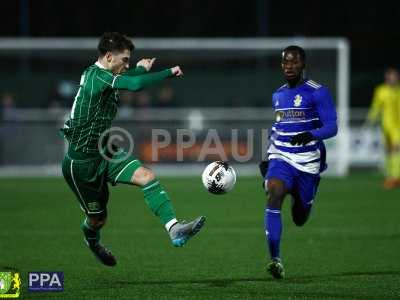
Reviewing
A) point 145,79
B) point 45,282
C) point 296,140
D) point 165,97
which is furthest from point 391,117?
point 45,282

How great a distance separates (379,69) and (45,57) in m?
10.3

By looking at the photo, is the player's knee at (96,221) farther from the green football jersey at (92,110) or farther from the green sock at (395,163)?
the green sock at (395,163)

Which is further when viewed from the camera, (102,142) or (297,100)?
(297,100)

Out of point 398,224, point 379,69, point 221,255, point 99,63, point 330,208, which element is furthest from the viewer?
point 379,69

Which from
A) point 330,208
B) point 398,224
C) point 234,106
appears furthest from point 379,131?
point 398,224

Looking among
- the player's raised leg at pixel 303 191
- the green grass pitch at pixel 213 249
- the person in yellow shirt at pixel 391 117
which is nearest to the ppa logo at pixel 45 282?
the green grass pitch at pixel 213 249

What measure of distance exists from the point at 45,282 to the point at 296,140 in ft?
8.39

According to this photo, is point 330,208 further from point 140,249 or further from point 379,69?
point 379,69

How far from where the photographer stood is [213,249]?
10727 mm

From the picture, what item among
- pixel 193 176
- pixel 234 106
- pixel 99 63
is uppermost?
pixel 99 63

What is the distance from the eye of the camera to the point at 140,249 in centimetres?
1073

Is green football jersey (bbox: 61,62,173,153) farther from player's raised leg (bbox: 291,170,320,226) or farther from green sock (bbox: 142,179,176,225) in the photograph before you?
player's raised leg (bbox: 291,170,320,226)

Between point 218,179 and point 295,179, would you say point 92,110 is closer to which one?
point 218,179

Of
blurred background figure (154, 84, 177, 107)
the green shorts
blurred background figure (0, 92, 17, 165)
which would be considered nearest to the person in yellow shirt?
blurred background figure (154, 84, 177, 107)
